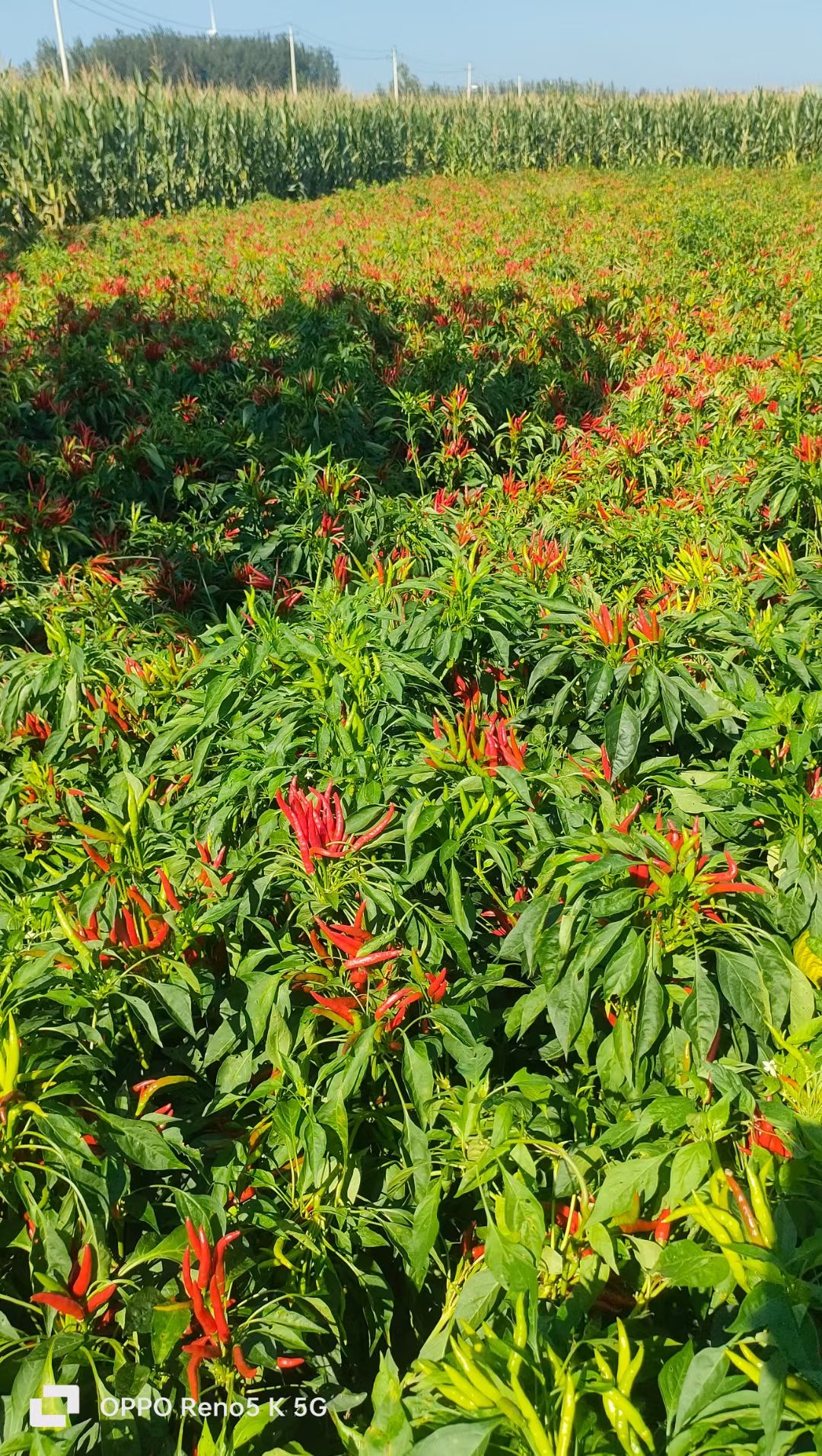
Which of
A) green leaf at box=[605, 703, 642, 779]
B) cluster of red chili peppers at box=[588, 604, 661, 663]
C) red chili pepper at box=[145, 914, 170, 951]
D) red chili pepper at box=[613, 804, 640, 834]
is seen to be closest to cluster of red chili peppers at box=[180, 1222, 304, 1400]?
red chili pepper at box=[145, 914, 170, 951]

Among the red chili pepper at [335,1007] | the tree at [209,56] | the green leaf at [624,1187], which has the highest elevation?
the tree at [209,56]

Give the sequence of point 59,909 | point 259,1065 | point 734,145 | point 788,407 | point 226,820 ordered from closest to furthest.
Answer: point 59,909 < point 259,1065 < point 226,820 < point 788,407 < point 734,145

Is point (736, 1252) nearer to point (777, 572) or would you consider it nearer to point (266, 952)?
point (266, 952)

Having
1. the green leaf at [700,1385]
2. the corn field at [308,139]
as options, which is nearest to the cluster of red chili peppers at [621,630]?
the green leaf at [700,1385]

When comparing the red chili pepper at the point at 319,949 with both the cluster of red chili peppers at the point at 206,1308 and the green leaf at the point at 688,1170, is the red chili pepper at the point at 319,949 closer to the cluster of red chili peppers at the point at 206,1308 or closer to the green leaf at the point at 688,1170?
the cluster of red chili peppers at the point at 206,1308

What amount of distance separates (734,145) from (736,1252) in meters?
28.4

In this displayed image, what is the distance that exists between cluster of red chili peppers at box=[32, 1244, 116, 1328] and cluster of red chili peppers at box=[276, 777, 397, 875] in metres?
0.64

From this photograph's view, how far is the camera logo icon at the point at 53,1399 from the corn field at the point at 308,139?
16154 millimetres

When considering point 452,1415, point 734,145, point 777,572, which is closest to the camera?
point 452,1415

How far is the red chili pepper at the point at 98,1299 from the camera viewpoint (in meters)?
1.14

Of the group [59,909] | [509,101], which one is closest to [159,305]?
[59,909]

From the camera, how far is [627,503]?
3.84 m

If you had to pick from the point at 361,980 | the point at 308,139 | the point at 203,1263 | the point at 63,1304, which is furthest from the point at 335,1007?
the point at 308,139

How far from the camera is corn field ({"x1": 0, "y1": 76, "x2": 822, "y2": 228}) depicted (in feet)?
47.5
